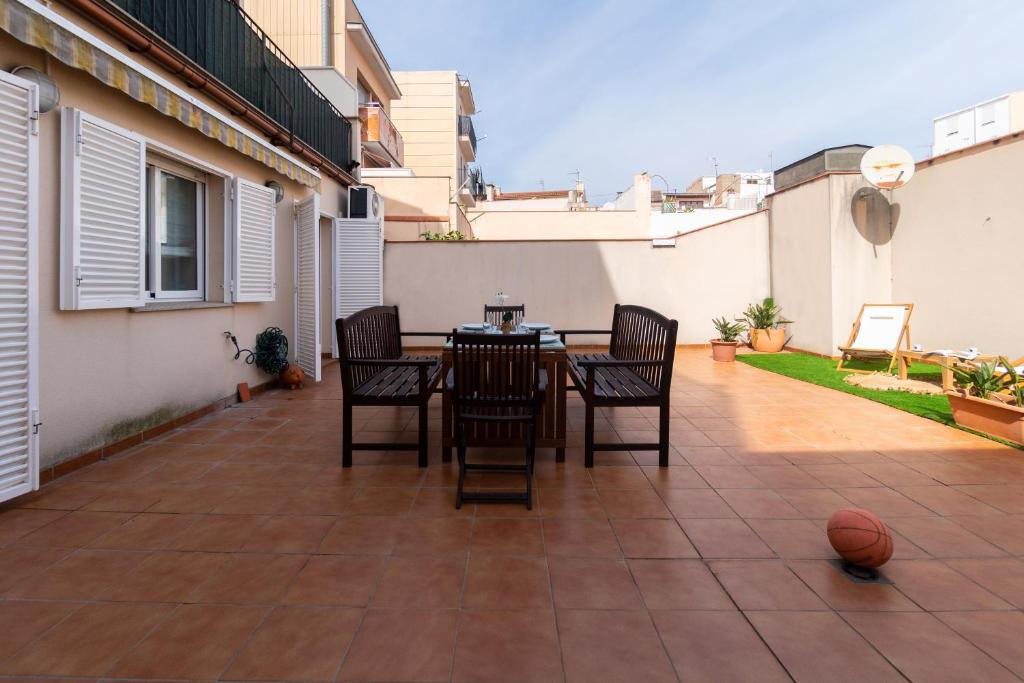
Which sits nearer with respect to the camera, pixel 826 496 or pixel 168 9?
pixel 826 496

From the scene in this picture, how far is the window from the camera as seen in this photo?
15.8ft

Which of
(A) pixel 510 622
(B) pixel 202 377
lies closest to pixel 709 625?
(A) pixel 510 622

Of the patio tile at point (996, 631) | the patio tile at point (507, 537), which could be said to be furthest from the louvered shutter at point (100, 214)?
the patio tile at point (996, 631)

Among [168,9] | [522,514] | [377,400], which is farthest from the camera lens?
[168,9]

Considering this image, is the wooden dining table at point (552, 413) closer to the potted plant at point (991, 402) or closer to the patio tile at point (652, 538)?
the patio tile at point (652, 538)

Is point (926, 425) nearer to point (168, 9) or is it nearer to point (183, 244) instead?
point (183, 244)

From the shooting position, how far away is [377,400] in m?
3.71

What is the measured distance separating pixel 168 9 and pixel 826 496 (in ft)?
19.8

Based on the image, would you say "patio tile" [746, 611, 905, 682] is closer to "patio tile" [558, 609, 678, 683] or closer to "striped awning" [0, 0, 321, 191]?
"patio tile" [558, 609, 678, 683]

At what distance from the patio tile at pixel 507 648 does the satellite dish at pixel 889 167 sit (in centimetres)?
860

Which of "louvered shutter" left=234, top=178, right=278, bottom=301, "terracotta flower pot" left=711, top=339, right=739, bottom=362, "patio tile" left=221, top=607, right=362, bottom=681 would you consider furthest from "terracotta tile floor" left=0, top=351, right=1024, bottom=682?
"terracotta flower pot" left=711, top=339, right=739, bottom=362

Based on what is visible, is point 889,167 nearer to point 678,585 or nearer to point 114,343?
point 678,585

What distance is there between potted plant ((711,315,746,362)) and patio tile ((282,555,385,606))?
7696 mm

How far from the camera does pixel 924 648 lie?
6.05 feet
